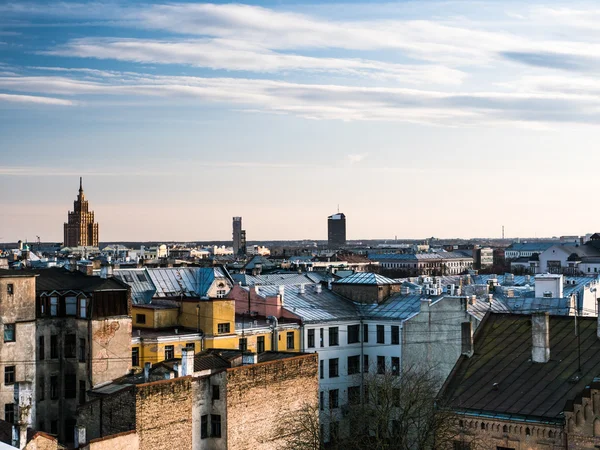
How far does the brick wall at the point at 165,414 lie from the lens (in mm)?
41219

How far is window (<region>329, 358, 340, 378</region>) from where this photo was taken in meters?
62.7

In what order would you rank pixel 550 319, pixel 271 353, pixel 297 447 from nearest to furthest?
pixel 297 447
pixel 550 319
pixel 271 353

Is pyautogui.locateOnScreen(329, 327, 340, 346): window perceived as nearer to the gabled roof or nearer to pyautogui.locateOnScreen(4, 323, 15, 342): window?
the gabled roof

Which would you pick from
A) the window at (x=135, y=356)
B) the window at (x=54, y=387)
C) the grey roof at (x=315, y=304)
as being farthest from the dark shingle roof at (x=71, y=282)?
the grey roof at (x=315, y=304)

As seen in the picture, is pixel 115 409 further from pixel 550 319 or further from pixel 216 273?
pixel 216 273

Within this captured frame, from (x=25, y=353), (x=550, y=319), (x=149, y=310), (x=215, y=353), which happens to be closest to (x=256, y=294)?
(x=149, y=310)

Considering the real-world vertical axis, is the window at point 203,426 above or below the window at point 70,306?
below

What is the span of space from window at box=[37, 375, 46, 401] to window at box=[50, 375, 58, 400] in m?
0.43

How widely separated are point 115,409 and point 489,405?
676 inches

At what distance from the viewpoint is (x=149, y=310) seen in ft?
189

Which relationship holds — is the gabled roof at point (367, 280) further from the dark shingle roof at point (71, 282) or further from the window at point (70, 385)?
the window at point (70, 385)

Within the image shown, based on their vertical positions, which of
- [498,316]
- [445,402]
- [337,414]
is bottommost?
[337,414]

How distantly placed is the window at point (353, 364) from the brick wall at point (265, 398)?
13.7 metres

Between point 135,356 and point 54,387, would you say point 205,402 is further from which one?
point 54,387
